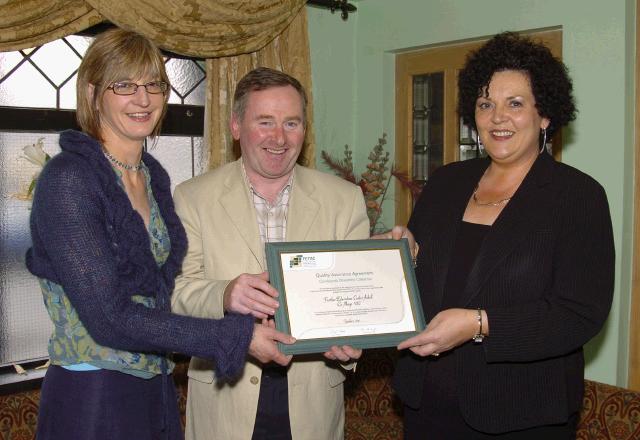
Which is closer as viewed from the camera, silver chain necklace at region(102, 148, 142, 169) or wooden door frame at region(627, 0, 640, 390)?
silver chain necklace at region(102, 148, 142, 169)

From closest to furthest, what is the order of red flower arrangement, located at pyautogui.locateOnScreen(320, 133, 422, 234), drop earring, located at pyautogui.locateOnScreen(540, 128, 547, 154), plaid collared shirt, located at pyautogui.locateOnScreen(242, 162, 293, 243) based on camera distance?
drop earring, located at pyautogui.locateOnScreen(540, 128, 547, 154), plaid collared shirt, located at pyautogui.locateOnScreen(242, 162, 293, 243), red flower arrangement, located at pyautogui.locateOnScreen(320, 133, 422, 234)

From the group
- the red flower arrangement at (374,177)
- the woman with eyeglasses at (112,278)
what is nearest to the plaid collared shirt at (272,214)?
the woman with eyeglasses at (112,278)

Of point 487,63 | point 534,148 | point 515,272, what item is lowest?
point 515,272

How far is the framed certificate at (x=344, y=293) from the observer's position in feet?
8.05

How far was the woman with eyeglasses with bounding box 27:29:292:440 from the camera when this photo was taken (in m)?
2.08

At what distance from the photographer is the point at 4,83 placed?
4.15 meters

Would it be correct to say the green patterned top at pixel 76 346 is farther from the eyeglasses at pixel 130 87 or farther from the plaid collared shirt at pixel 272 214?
the plaid collared shirt at pixel 272 214

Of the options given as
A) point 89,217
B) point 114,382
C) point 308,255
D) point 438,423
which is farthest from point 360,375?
point 89,217

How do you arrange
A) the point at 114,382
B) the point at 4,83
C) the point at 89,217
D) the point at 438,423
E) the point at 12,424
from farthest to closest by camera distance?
the point at 4,83 < the point at 12,424 < the point at 438,423 < the point at 114,382 < the point at 89,217

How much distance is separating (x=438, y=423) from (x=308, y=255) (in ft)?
2.49

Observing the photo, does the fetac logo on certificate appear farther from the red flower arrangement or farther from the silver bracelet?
the red flower arrangement

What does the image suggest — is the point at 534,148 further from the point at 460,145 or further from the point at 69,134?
the point at 460,145

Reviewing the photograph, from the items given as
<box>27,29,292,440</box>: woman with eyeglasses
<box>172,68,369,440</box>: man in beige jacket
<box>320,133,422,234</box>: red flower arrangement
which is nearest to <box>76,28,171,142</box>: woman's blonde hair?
<box>27,29,292,440</box>: woman with eyeglasses

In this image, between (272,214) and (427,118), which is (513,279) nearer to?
(272,214)
